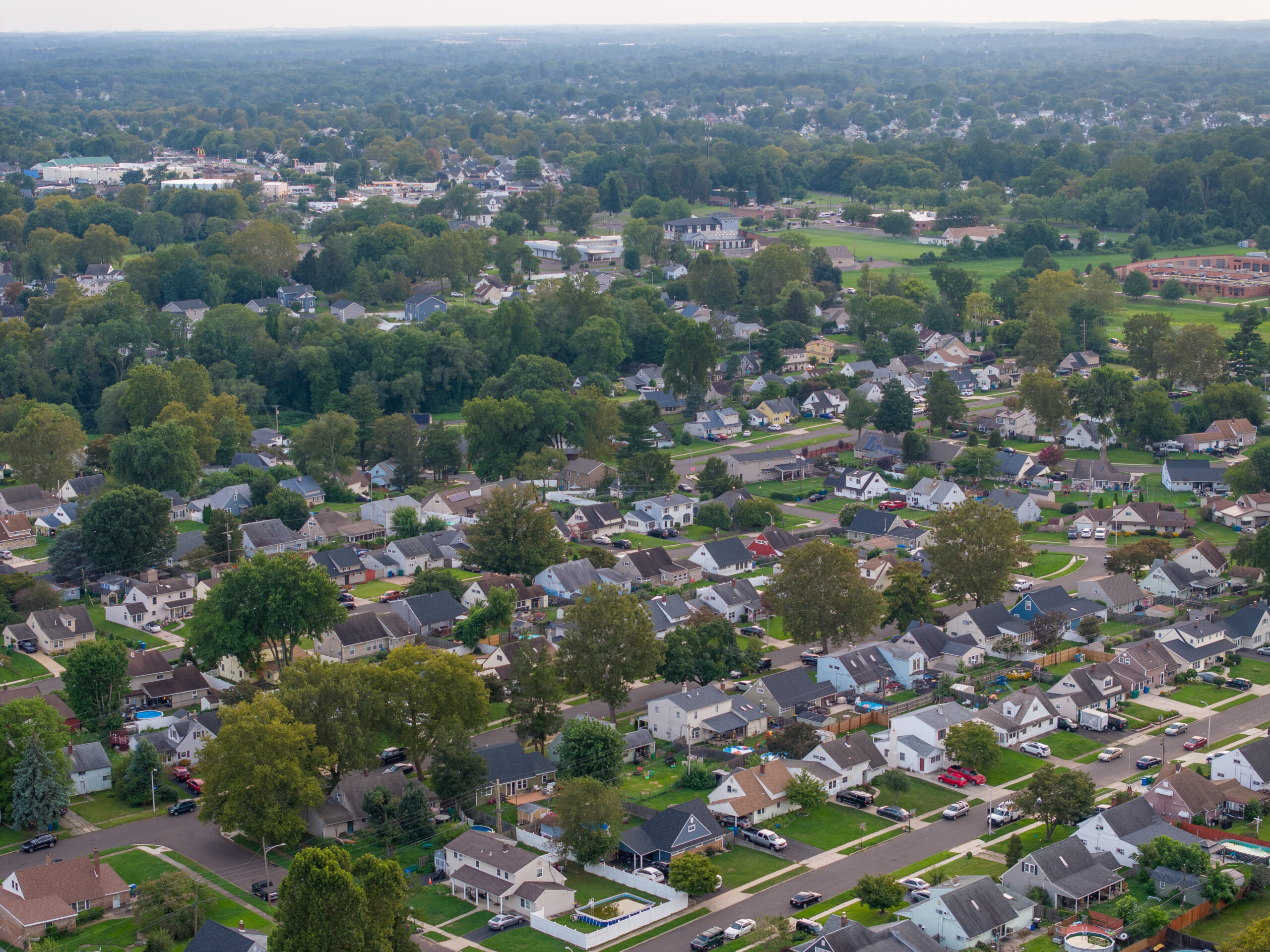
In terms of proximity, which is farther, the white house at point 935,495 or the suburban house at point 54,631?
the white house at point 935,495

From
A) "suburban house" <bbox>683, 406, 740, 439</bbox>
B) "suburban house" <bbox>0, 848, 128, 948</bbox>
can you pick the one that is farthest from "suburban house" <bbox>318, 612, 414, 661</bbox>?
"suburban house" <bbox>683, 406, 740, 439</bbox>

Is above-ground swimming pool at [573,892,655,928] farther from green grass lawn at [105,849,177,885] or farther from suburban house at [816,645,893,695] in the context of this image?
suburban house at [816,645,893,695]

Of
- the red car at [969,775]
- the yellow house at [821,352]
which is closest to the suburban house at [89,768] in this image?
the red car at [969,775]

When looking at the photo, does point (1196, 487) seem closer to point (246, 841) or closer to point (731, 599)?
point (731, 599)

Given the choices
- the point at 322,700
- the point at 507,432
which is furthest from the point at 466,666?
the point at 507,432

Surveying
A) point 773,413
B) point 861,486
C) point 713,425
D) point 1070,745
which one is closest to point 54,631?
point 1070,745

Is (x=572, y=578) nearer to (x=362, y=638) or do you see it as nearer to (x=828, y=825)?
(x=362, y=638)

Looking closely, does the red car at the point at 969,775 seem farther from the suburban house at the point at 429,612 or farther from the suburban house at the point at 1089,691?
the suburban house at the point at 429,612
